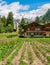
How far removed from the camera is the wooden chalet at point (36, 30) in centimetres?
9250

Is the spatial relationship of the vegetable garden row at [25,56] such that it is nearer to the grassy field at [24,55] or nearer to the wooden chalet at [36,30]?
the grassy field at [24,55]

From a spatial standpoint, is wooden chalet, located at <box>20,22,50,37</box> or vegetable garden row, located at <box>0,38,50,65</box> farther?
wooden chalet, located at <box>20,22,50,37</box>

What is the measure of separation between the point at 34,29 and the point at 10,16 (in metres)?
55.8

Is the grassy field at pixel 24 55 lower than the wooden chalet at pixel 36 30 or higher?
higher

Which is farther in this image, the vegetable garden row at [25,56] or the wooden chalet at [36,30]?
the wooden chalet at [36,30]

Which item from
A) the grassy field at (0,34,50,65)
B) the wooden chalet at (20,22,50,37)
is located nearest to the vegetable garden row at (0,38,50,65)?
the grassy field at (0,34,50,65)

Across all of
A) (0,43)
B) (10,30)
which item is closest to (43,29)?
(10,30)

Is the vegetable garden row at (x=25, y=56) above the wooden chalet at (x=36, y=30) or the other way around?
above

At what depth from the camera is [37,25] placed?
94312 mm

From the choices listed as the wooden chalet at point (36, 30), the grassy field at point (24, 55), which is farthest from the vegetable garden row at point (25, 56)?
the wooden chalet at point (36, 30)

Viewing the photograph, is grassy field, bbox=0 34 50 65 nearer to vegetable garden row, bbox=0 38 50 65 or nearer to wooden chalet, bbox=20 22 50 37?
A: vegetable garden row, bbox=0 38 50 65

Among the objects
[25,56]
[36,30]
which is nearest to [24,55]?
[25,56]

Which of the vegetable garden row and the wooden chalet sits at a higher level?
the vegetable garden row

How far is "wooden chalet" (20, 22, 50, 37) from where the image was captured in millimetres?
92500
